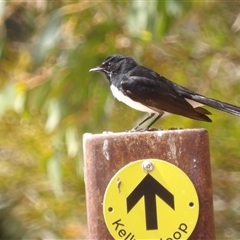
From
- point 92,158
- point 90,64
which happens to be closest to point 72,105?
point 90,64

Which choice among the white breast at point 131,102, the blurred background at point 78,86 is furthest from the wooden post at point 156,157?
the blurred background at point 78,86

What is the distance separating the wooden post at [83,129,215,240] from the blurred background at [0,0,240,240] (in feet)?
6.90

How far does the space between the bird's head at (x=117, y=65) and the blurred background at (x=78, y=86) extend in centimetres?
107

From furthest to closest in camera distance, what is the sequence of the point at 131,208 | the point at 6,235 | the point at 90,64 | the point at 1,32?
the point at 6,235 → the point at 1,32 → the point at 90,64 → the point at 131,208

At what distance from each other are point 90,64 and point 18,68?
1.10 m

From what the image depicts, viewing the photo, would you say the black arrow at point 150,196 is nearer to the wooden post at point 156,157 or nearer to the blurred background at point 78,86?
the wooden post at point 156,157

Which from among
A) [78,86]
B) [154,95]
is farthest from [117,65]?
[78,86]

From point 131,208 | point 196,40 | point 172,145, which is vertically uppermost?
point 196,40

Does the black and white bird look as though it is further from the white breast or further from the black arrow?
Result: the black arrow

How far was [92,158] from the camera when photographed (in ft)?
9.50

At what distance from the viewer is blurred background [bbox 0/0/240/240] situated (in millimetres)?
5168

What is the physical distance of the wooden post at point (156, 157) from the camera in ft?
9.37

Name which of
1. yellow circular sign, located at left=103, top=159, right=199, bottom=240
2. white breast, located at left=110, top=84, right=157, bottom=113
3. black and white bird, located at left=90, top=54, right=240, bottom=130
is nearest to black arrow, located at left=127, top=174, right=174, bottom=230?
yellow circular sign, located at left=103, top=159, right=199, bottom=240

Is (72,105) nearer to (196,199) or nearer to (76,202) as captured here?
(76,202)
